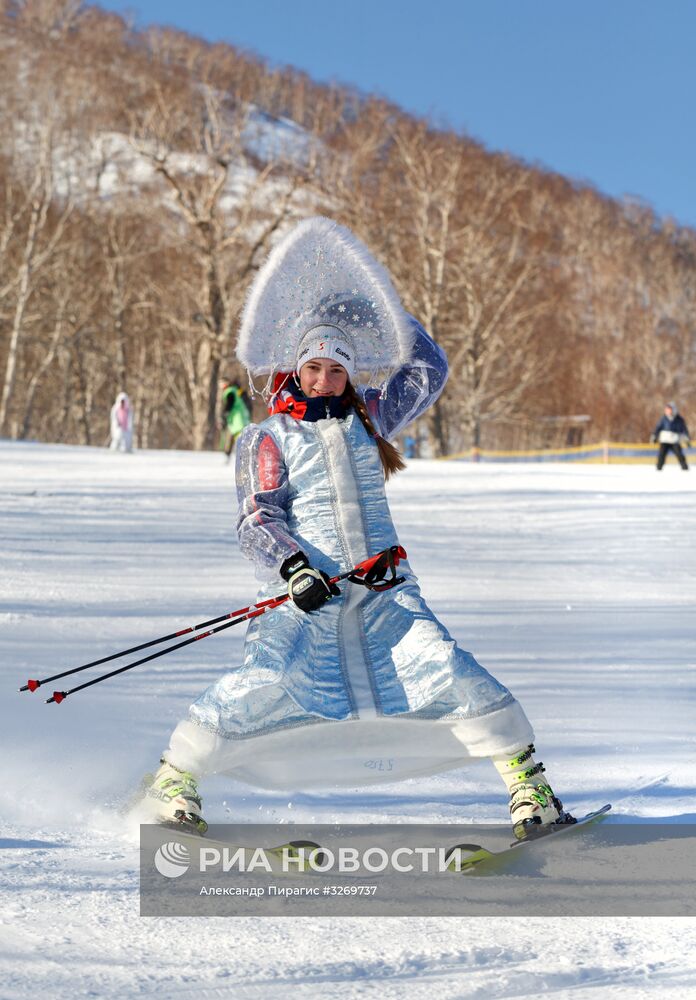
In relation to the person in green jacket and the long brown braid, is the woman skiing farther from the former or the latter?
the person in green jacket

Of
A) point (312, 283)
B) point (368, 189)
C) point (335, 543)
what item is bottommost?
point (335, 543)

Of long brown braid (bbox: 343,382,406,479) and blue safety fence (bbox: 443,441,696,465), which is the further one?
blue safety fence (bbox: 443,441,696,465)

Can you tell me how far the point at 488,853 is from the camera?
9.28 ft

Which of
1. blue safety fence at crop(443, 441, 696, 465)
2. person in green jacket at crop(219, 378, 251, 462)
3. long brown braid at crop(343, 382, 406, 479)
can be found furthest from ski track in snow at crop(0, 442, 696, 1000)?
blue safety fence at crop(443, 441, 696, 465)

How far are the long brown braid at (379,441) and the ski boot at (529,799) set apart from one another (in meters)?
0.88

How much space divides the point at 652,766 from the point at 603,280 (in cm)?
6315

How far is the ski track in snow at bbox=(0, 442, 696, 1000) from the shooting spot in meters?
2.13

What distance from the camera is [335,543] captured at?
3.31 metres

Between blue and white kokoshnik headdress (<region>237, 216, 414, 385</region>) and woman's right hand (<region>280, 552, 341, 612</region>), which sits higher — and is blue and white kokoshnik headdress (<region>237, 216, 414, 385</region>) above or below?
above

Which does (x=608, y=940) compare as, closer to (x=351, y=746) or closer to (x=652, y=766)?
(x=351, y=746)

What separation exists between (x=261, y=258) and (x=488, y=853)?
749 inches

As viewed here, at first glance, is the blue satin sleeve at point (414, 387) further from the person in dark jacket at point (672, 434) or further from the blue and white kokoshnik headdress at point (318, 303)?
the person in dark jacket at point (672, 434)

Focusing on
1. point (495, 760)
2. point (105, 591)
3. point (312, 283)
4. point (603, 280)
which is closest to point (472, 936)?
point (495, 760)

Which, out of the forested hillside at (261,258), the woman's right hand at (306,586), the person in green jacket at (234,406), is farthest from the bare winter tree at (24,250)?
the woman's right hand at (306,586)
